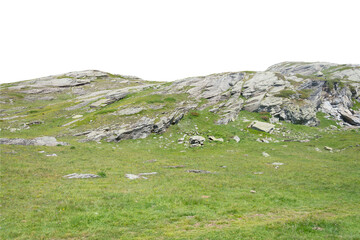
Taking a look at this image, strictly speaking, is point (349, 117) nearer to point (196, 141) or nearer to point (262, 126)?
point (262, 126)

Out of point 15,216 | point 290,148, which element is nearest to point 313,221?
point 15,216

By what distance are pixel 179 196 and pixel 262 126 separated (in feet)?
135

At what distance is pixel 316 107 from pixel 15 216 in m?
79.9

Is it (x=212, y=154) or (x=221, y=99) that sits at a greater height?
(x=221, y=99)

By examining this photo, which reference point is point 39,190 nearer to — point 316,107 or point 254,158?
point 254,158

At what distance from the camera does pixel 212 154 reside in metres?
36.5

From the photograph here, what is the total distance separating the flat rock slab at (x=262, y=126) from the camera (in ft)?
163

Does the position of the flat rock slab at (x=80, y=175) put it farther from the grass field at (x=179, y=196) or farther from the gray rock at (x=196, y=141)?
the gray rock at (x=196, y=141)

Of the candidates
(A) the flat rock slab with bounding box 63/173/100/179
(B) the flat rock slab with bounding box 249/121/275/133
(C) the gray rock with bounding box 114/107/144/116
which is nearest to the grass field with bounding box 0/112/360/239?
(A) the flat rock slab with bounding box 63/173/100/179

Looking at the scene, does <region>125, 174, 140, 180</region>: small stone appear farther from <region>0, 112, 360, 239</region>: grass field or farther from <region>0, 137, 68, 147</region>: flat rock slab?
<region>0, 137, 68, 147</region>: flat rock slab

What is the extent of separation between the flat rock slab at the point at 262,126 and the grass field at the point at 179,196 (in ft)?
44.4

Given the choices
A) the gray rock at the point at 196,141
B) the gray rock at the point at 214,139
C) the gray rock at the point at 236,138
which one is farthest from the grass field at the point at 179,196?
the gray rock at the point at 236,138

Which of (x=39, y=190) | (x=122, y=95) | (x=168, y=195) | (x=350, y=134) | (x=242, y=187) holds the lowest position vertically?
(x=350, y=134)

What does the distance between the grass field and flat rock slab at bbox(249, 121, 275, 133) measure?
533 inches
